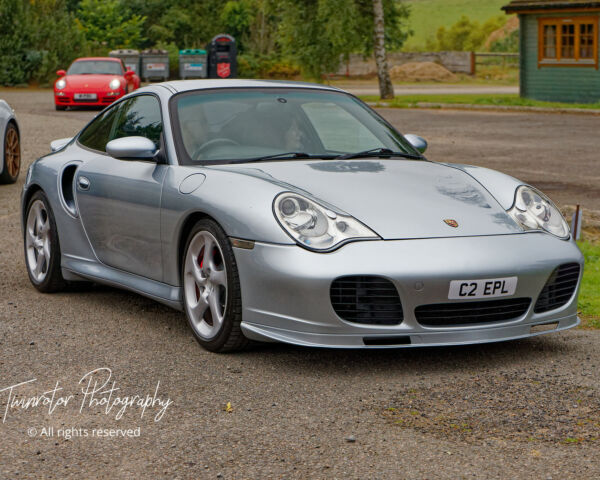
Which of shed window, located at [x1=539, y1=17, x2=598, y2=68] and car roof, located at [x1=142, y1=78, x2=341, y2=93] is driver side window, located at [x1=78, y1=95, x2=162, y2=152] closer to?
car roof, located at [x1=142, y1=78, x2=341, y2=93]

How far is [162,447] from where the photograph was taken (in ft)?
12.9

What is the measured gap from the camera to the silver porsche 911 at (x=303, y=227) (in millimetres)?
4859

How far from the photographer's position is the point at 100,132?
268 inches

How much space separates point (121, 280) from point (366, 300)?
73.8 inches

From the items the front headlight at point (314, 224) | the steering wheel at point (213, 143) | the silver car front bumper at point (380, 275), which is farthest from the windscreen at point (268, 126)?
the silver car front bumper at point (380, 275)

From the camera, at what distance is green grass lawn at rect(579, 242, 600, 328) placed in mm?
6327

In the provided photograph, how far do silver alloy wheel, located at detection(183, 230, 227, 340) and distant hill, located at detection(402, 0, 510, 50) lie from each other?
12222cm

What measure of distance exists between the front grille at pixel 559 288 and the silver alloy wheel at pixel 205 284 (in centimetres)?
149

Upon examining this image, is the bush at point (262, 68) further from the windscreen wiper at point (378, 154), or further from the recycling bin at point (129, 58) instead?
the windscreen wiper at point (378, 154)

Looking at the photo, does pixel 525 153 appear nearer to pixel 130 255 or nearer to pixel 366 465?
pixel 130 255

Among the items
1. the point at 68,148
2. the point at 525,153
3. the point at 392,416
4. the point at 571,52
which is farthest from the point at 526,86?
the point at 392,416

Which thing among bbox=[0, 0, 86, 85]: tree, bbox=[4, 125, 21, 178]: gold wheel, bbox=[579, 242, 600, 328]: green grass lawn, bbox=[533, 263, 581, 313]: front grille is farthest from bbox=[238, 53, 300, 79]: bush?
bbox=[533, 263, 581, 313]: front grille

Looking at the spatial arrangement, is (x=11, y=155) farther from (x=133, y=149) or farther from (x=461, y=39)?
(x=461, y=39)

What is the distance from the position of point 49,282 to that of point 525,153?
1150cm
